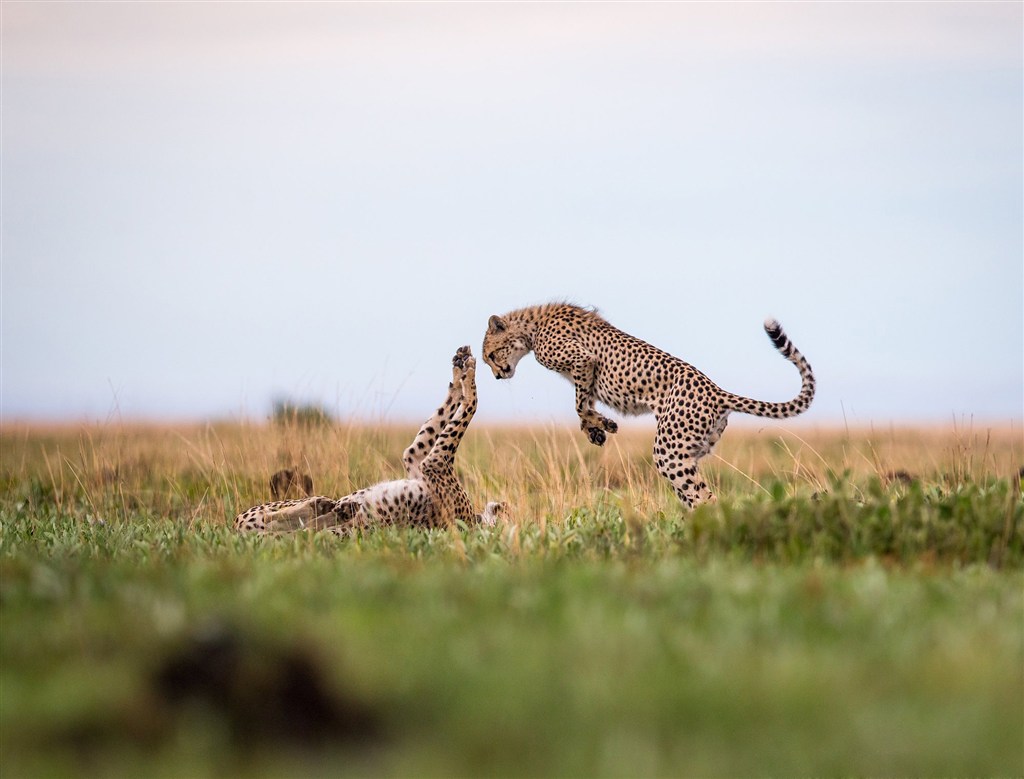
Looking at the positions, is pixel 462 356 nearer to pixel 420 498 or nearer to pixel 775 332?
pixel 420 498

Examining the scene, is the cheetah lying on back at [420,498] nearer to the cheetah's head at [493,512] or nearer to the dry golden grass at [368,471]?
the cheetah's head at [493,512]

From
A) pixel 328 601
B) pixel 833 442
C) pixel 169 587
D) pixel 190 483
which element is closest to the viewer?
pixel 328 601

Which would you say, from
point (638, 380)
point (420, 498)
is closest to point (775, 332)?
point (638, 380)

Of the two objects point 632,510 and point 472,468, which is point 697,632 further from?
point 472,468

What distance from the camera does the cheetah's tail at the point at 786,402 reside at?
420 inches

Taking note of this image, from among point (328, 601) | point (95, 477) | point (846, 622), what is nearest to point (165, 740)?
point (328, 601)

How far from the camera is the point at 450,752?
11.6 ft

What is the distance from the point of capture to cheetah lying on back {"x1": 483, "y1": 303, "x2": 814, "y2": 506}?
34.6 ft

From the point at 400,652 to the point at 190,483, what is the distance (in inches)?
432

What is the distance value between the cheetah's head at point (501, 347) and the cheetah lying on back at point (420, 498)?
3.96 feet

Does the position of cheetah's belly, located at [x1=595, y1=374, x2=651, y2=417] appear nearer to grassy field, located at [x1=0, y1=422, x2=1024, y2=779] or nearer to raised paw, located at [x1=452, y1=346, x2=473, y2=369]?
raised paw, located at [x1=452, y1=346, x2=473, y2=369]

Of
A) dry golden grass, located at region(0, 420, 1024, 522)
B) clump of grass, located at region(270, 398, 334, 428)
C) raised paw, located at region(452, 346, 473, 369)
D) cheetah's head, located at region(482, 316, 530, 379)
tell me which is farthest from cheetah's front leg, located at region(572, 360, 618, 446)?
clump of grass, located at region(270, 398, 334, 428)

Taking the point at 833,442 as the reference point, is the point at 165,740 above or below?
above

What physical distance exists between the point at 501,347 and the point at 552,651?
7.53 metres
